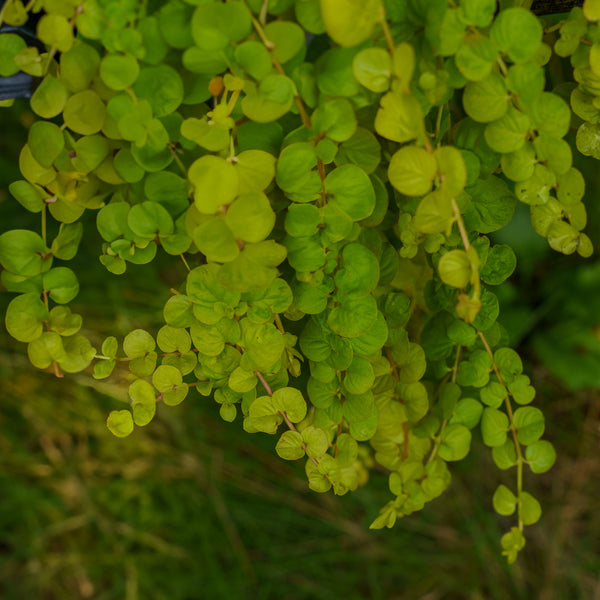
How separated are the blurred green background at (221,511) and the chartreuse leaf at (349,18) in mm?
1192

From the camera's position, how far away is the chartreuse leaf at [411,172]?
41 cm

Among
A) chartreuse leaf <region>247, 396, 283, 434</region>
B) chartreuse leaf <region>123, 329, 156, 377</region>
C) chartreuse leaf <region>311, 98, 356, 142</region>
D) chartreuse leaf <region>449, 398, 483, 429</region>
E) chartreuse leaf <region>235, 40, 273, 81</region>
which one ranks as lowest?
chartreuse leaf <region>449, 398, 483, 429</region>

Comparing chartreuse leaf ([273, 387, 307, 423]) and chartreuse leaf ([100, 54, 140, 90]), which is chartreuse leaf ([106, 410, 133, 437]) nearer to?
chartreuse leaf ([273, 387, 307, 423])

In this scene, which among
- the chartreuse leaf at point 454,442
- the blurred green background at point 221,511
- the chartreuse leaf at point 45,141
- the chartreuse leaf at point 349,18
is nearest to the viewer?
the chartreuse leaf at point 349,18

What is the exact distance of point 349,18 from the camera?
1.19 feet

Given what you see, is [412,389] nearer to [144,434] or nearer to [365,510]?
[365,510]

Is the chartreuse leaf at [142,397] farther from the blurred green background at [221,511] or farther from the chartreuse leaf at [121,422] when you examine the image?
the blurred green background at [221,511]

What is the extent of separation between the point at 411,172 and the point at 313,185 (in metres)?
0.08

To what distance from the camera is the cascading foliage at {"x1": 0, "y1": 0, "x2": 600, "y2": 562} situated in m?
0.41

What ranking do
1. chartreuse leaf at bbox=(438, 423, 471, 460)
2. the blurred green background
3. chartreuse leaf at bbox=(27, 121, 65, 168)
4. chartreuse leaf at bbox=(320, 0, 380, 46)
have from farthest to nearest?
the blurred green background
chartreuse leaf at bbox=(438, 423, 471, 460)
chartreuse leaf at bbox=(27, 121, 65, 168)
chartreuse leaf at bbox=(320, 0, 380, 46)

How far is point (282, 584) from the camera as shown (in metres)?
1.54

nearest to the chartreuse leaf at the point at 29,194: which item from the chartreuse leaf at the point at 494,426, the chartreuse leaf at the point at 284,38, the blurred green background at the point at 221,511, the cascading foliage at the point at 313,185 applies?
the cascading foliage at the point at 313,185

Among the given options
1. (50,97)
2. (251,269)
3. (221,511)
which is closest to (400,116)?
(251,269)

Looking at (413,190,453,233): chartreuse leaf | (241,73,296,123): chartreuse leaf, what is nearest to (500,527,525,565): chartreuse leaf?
(413,190,453,233): chartreuse leaf
